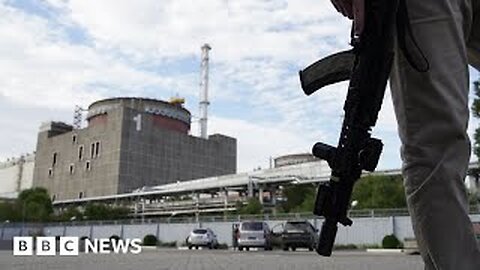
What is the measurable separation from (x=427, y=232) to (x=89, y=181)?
102047mm

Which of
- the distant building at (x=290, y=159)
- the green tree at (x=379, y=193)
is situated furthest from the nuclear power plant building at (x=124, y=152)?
the green tree at (x=379, y=193)

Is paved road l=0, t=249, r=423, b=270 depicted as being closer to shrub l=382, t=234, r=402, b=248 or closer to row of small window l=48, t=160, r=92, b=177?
shrub l=382, t=234, r=402, b=248

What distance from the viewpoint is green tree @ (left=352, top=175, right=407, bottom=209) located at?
1729 inches

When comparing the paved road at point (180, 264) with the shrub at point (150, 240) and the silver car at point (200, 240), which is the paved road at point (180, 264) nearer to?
the silver car at point (200, 240)

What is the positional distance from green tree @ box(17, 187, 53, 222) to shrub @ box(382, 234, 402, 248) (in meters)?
54.0

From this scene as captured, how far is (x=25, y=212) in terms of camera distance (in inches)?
2950

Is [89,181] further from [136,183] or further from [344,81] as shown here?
[344,81]

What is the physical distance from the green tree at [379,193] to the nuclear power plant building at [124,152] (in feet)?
182

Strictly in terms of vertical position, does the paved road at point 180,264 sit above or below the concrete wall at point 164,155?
below

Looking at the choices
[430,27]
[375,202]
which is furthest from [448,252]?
[375,202]

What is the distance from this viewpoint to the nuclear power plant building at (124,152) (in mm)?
96750

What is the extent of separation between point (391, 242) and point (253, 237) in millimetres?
8117

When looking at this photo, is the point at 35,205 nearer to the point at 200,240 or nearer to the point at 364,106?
the point at 200,240

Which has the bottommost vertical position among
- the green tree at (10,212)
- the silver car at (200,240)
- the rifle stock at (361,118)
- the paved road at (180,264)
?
the paved road at (180,264)
